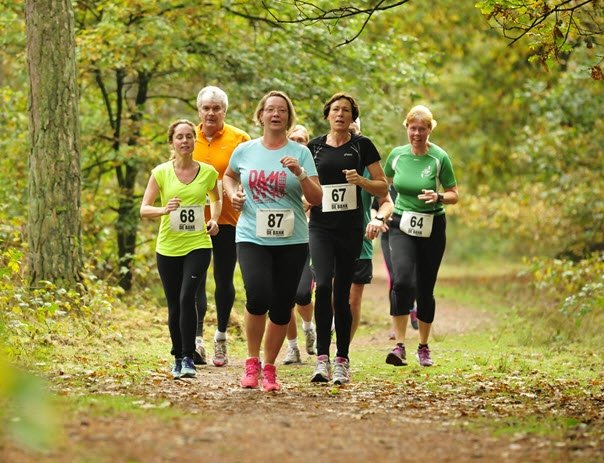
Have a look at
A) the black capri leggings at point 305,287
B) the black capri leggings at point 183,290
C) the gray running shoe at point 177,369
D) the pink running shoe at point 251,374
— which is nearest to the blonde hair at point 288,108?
the black capri leggings at point 183,290

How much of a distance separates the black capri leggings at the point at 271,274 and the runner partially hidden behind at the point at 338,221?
0.56m

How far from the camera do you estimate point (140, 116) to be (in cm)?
1684

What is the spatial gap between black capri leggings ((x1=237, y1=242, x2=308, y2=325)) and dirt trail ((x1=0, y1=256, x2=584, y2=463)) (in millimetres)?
653

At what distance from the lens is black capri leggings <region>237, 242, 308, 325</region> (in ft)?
26.7

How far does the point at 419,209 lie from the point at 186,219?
2.52 meters

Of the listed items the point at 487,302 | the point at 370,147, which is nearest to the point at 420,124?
the point at 370,147

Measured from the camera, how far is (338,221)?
8883 millimetres

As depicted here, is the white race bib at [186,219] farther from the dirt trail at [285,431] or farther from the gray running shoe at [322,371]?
the gray running shoe at [322,371]

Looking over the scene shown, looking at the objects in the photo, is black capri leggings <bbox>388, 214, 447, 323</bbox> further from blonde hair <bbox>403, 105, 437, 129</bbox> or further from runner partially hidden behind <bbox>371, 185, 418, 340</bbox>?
blonde hair <bbox>403, 105, 437, 129</bbox>

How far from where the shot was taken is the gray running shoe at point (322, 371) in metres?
8.98

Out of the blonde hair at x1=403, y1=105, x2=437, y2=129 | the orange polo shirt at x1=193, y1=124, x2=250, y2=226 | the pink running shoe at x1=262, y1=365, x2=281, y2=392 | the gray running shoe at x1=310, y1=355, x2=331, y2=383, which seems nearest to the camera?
the pink running shoe at x1=262, y1=365, x2=281, y2=392

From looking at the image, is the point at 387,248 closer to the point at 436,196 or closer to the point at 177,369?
the point at 436,196

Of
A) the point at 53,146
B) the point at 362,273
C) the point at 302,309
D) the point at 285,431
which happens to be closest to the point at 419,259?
the point at 362,273

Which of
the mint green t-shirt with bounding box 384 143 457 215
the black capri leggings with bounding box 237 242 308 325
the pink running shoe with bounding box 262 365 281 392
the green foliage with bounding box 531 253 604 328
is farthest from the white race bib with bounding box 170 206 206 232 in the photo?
the green foliage with bounding box 531 253 604 328
